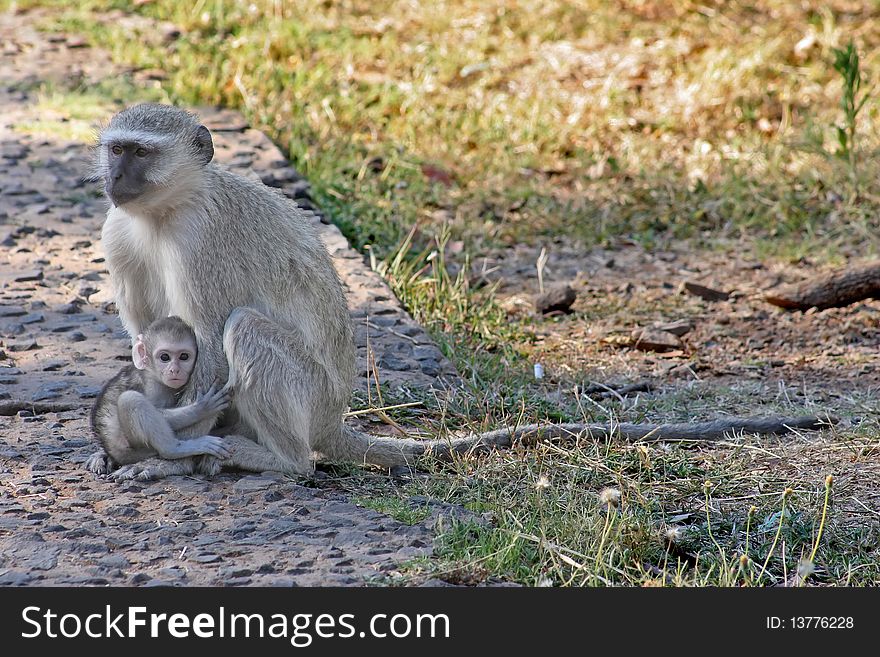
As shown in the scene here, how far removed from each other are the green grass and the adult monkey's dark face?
134 centimetres

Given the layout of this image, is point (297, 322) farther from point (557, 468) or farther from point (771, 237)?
point (771, 237)

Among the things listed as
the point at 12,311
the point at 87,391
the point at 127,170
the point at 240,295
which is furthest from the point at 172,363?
the point at 12,311

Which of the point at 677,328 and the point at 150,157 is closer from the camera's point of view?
the point at 150,157

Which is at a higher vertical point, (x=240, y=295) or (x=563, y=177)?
(x=240, y=295)

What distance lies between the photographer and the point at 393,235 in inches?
295

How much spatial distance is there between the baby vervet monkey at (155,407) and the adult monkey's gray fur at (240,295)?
5 centimetres

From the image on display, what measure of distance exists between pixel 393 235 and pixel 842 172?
3063mm

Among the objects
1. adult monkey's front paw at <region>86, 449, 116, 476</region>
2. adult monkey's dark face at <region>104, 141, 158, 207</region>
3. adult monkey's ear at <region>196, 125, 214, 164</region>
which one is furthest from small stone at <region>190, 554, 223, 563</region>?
adult monkey's ear at <region>196, 125, 214, 164</region>

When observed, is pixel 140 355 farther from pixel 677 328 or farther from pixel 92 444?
pixel 677 328

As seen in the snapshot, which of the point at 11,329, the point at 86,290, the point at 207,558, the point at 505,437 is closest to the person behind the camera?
the point at 207,558

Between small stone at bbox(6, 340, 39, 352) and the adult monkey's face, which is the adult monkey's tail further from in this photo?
small stone at bbox(6, 340, 39, 352)

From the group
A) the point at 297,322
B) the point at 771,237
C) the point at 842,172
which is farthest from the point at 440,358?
the point at 842,172

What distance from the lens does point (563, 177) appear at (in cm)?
866

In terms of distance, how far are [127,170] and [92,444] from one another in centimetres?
109
